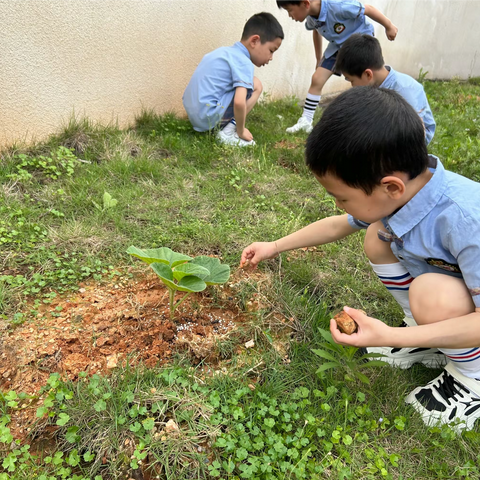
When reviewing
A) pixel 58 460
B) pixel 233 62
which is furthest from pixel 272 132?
pixel 58 460

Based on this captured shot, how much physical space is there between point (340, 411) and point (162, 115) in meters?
3.22

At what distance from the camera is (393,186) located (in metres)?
1.26

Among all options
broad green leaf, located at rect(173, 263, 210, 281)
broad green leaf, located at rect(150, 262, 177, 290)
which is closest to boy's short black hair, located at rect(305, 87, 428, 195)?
broad green leaf, located at rect(173, 263, 210, 281)

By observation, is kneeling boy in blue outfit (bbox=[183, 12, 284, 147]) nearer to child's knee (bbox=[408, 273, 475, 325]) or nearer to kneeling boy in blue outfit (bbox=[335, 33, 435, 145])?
kneeling boy in blue outfit (bbox=[335, 33, 435, 145])

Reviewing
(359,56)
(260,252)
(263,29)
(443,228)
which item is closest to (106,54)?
(263,29)

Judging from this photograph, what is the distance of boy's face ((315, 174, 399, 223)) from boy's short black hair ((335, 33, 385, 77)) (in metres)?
2.13

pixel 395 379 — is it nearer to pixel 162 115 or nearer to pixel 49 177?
pixel 49 177

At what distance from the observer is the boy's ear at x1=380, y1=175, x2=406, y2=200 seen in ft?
4.02

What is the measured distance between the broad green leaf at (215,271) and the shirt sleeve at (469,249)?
865mm

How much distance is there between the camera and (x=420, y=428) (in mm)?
1450

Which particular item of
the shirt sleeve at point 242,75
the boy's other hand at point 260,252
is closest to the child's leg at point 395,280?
the boy's other hand at point 260,252

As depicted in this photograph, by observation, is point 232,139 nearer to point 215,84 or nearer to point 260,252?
point 215,84

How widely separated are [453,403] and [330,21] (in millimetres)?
3674

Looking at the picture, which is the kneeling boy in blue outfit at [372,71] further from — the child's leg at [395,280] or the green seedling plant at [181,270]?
the green seedling plant at [181,270]
